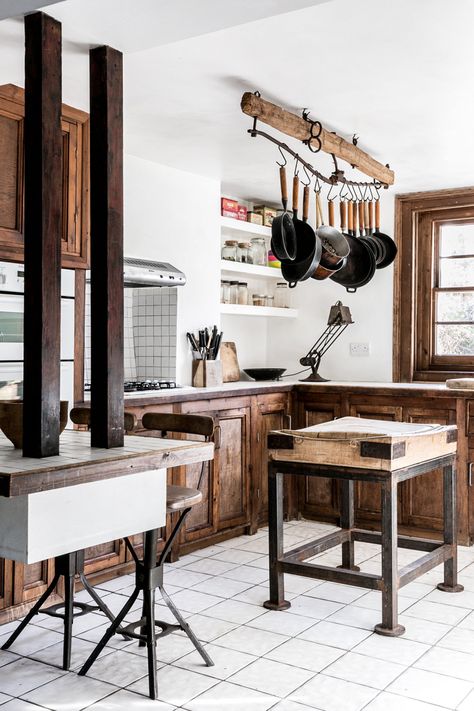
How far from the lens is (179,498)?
2.85 m

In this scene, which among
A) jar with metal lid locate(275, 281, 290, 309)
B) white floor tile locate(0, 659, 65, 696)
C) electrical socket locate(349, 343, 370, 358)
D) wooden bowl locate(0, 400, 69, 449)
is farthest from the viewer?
jar with metal lid locate(275, 281, 290, 309)

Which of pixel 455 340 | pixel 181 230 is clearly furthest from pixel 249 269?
pixel 455 340

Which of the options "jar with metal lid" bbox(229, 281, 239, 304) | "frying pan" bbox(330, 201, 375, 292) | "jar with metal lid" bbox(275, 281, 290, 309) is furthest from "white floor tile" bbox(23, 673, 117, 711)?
"jar with metal lid" bbox(275, 281, 290, 309)

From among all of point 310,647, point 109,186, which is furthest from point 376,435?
point 109,186

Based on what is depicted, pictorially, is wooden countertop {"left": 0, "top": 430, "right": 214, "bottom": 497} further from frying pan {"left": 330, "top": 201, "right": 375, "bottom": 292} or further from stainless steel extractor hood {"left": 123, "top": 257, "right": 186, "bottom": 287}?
frying pan {"left": 330, "top": 201, "right": 375, "bottom": 292}

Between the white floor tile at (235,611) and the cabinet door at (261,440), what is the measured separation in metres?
1.27

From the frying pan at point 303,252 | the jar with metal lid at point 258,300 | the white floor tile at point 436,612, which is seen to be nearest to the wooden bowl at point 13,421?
the frying pan at point 303,252

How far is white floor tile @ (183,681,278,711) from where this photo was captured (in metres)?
2.47

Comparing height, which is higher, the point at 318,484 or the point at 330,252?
the point at 330,252

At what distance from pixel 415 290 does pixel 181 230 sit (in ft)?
5.75

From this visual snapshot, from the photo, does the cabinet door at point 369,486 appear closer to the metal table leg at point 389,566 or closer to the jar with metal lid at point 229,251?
the jar with metal lid at point 229,251

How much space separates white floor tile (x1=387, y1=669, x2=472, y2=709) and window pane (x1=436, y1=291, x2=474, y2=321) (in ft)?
9.82

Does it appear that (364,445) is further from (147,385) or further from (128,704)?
(147,385)

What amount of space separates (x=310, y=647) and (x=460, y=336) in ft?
9.47
